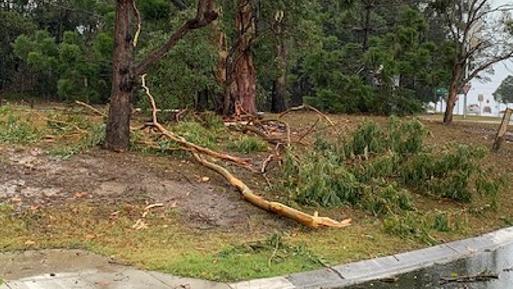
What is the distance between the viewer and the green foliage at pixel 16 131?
1084cm

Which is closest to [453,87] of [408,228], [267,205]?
[408,228]

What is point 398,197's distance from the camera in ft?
31.4

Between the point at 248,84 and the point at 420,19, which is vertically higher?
the point at 420,19

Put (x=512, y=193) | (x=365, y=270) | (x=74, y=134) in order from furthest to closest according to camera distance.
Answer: (x=512, y=193), (x=74, y=134), (x=365, y=270)

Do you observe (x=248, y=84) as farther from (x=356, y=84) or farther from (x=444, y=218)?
(x=444, y=218)

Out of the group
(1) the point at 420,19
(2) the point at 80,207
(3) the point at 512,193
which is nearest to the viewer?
(2) the point at 80,207

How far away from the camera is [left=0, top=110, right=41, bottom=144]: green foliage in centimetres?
1084

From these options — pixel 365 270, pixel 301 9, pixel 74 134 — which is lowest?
pixel 365 270

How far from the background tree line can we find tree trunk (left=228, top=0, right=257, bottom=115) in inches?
1.1

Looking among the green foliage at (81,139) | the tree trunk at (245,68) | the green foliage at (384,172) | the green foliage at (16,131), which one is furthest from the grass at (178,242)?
the tree trunk at (245,68)

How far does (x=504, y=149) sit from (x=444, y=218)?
8474 millimetres

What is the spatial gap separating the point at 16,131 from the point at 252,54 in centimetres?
832

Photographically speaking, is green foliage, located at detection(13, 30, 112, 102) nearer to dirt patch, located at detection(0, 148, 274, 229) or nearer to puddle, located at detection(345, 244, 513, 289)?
dirt patch, located at detection(0, 148, 274, 229)

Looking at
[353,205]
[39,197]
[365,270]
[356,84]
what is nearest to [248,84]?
[356,84]
